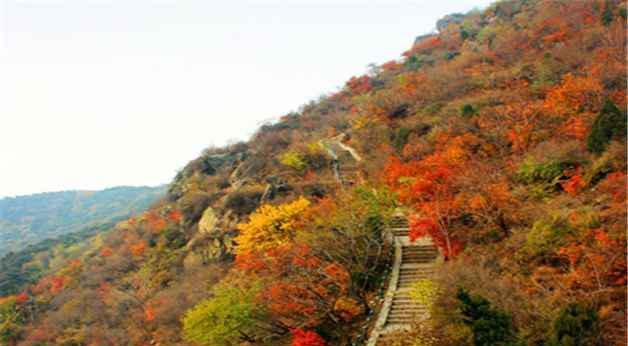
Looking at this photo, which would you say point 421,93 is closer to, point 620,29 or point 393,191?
point 620,29

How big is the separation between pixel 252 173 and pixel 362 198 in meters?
18.3

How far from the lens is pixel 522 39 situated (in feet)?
123

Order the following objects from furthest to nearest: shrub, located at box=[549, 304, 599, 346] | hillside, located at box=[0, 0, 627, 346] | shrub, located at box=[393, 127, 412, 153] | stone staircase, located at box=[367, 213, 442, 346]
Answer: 1. shrub, located at box=[393, 127, 412, 153]
2. stone staircase, located at box=[367, 213, 442, 346]
3. hillside, located at box=[0, 0, 627, 346]
4. shrub, located at box=[549, 304, 599, 346]

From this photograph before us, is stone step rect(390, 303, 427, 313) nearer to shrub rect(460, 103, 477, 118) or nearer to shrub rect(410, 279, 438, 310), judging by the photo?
shrub rect(410, 279, 438, 310)

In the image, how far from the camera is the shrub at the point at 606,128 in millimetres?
17328

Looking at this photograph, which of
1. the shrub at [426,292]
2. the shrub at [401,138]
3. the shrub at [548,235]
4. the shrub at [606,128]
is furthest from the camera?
the shrub at [401,138]

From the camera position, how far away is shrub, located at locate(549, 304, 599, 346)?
9594 mm

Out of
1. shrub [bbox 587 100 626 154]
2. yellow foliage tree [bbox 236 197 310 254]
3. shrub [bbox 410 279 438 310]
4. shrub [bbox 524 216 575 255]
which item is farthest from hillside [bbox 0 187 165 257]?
shrub [bbox 524 216 575 255]

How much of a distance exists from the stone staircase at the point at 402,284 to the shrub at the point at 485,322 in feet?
9.71

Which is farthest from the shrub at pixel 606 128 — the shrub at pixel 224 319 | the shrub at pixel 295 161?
the shrub at pixel 295 161

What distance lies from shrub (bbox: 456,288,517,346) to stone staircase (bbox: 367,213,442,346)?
2958mm

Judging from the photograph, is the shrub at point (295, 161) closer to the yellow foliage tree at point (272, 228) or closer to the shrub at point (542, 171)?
the yellow foliage tree at point (272, 228)

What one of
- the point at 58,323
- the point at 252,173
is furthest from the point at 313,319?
the point at 58,323

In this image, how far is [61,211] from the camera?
147 m
